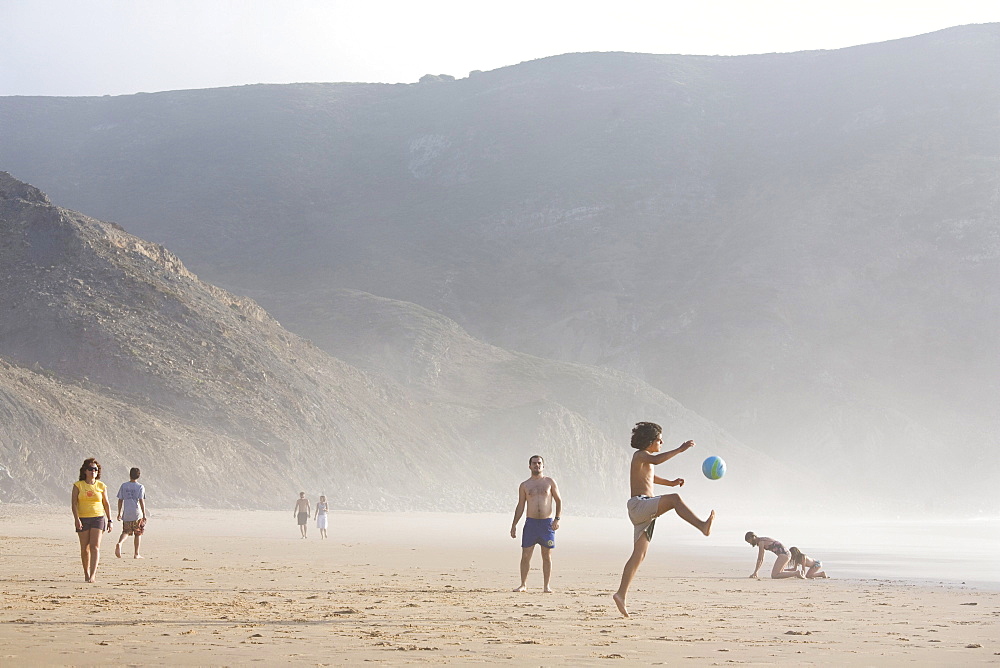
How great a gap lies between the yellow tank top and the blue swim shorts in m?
4.87

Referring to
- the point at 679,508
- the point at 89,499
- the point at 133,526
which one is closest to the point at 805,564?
the point at 679,508

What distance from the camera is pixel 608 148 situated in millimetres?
127062

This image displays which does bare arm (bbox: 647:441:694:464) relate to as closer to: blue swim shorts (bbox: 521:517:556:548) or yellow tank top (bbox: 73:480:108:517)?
blue swim shorts (bbox: 521:517:556:548)

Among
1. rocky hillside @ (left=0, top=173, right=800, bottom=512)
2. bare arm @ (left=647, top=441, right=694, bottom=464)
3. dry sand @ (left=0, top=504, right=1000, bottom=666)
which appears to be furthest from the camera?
rocky hillside @ (left=0, top=173, right=800, bottom=512)

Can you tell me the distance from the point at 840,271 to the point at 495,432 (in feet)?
163

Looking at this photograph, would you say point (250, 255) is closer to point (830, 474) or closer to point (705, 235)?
point (705, 235)

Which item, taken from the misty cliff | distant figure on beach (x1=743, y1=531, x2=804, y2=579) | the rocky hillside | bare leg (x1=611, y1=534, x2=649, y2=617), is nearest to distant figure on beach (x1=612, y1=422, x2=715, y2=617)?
bare leg (x1=611, y1=534, x2=649, y2=617)

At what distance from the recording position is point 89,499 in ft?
43.7

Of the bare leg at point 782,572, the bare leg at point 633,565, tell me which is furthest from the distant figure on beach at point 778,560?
the bare leg at point 633,565

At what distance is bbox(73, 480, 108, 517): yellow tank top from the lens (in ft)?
43.6

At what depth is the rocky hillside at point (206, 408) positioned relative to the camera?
4003 cm

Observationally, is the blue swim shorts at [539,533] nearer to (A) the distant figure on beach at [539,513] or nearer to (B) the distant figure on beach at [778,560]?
(A) the distant figure on beach at [539,513]

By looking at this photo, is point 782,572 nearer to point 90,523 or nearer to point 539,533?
point 539,533

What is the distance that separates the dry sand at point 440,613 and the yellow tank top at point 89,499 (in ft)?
2.66
